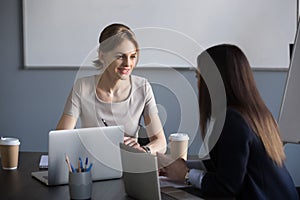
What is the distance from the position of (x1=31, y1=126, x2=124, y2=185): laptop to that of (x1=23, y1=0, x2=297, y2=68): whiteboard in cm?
148

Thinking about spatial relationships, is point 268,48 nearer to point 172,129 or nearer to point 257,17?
point 257,17

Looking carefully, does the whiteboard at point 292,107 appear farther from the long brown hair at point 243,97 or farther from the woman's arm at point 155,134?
the woman's arm at point 155,134

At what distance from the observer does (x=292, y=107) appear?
1.69 metres

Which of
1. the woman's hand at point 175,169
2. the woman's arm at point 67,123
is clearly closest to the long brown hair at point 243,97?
→ the woman's hand at point 175,169

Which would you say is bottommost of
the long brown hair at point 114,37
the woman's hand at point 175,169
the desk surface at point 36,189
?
the desk surface at point 36,189

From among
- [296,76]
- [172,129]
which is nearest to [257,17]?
[172,129]

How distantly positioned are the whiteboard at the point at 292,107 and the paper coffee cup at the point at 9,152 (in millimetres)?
1082

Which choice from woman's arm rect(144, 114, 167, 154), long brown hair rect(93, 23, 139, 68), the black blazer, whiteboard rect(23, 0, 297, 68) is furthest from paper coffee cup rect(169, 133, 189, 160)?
whiteboard rect(23, 0, 297, 68)

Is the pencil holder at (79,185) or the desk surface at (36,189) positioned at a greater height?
the pencil holder at (79,185)

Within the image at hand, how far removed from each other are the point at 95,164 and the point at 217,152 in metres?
0.47

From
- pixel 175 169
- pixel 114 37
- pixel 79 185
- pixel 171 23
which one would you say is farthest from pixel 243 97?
pixel 171 23

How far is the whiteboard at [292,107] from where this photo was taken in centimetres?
164

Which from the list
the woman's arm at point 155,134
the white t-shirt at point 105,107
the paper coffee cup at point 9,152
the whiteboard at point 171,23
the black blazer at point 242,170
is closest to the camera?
the black blazer at point 242,170

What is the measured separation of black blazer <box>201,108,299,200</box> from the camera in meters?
1.60
